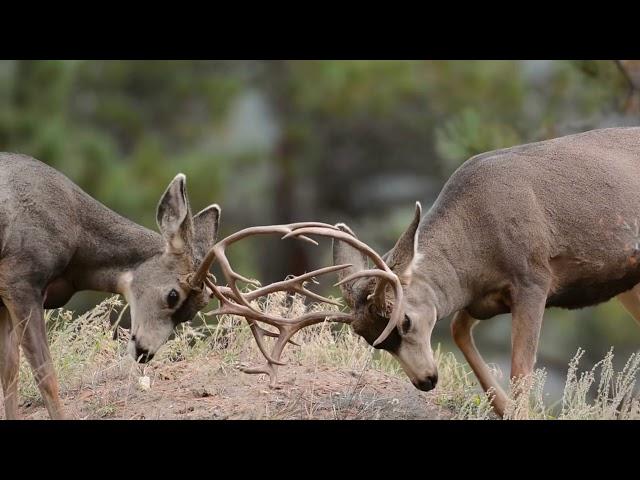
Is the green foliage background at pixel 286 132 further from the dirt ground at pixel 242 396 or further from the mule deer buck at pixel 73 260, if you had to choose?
the mule deer buck at pixel 73 260

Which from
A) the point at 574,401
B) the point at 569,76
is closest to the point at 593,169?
the point at 574,401

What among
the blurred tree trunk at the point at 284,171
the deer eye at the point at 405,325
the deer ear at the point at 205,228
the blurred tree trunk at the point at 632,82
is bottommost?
the blurred tree trunk at the point at 284,171

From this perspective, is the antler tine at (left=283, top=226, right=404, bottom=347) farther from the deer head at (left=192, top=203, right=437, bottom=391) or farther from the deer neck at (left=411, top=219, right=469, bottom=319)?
the deer neck at (left=411, top=219, right=469, bottom=319)

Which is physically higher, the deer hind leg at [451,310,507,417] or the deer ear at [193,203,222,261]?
the deer ear at [193,203,222,261]

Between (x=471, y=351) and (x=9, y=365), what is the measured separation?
11.4 ft

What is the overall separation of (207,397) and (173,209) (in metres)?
1.41

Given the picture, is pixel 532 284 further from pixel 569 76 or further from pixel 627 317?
pixel 569 76

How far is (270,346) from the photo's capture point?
10.9 m

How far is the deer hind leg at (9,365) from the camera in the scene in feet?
31.7

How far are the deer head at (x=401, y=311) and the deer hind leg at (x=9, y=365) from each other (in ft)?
7.80

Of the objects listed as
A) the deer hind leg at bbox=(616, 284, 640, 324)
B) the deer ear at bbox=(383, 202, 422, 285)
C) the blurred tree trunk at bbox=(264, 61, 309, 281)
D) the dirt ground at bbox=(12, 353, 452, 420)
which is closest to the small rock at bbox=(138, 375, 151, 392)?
the dirt ground at bbox=(12, 353, 452, 420)

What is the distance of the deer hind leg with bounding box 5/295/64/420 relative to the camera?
9375mm

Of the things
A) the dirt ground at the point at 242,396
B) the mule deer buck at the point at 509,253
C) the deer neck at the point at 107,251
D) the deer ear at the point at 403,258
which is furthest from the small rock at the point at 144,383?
the deer ear at the point at 403,258

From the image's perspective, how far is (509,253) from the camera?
971 centimetres
